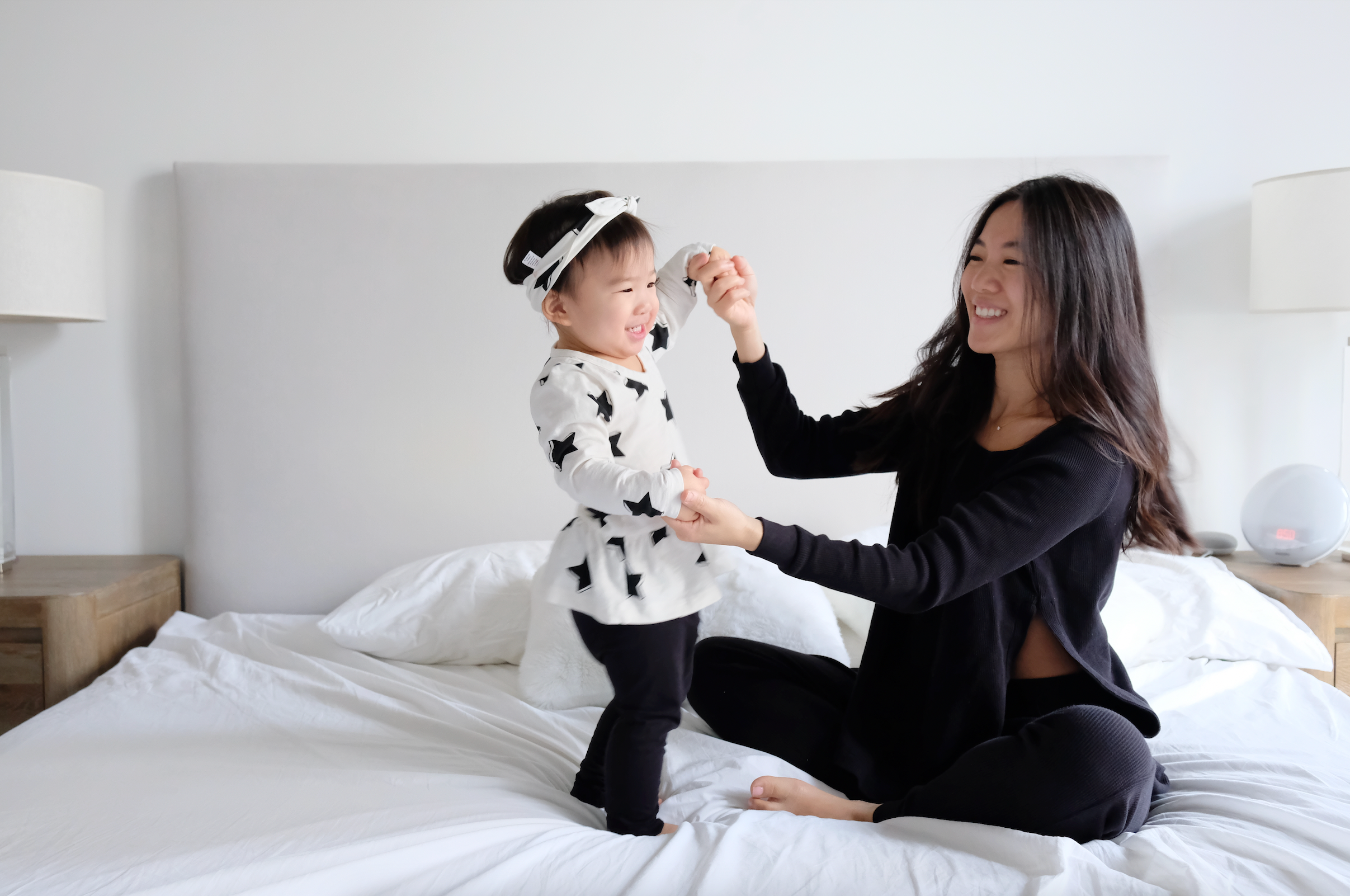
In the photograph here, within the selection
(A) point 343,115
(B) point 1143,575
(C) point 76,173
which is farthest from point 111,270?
(B) point 1143,575

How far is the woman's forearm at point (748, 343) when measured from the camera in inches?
53.7

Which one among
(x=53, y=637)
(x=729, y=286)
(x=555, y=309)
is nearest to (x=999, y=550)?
(x=729, y=286)

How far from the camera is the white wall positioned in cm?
225

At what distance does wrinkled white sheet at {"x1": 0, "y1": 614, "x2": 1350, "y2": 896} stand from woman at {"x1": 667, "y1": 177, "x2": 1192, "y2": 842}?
0.23 ft

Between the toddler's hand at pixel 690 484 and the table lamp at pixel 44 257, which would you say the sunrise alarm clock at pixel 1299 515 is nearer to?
the toddler's hand at pixel 690 484

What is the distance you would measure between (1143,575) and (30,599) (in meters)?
2.29

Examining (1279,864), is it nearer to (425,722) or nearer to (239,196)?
(425,722)

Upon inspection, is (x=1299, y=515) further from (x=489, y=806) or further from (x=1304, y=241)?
(x=489, y=806)

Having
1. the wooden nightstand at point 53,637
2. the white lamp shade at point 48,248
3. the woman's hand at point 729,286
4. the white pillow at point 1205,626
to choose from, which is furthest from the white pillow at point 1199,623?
the white lamp shade at point 48,248

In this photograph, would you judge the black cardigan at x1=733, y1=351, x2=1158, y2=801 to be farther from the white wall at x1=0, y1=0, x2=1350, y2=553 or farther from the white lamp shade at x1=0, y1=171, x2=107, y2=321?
the white lamp shade at x1=0, y1=171, x2=107, y2=321

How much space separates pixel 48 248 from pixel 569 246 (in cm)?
147

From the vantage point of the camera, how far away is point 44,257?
6.53 ft

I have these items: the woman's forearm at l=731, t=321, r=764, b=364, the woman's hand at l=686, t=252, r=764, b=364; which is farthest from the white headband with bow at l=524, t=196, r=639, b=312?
the woman's forearm at l=731, t=321, r=764, b=364

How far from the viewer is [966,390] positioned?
1404 millimetres
